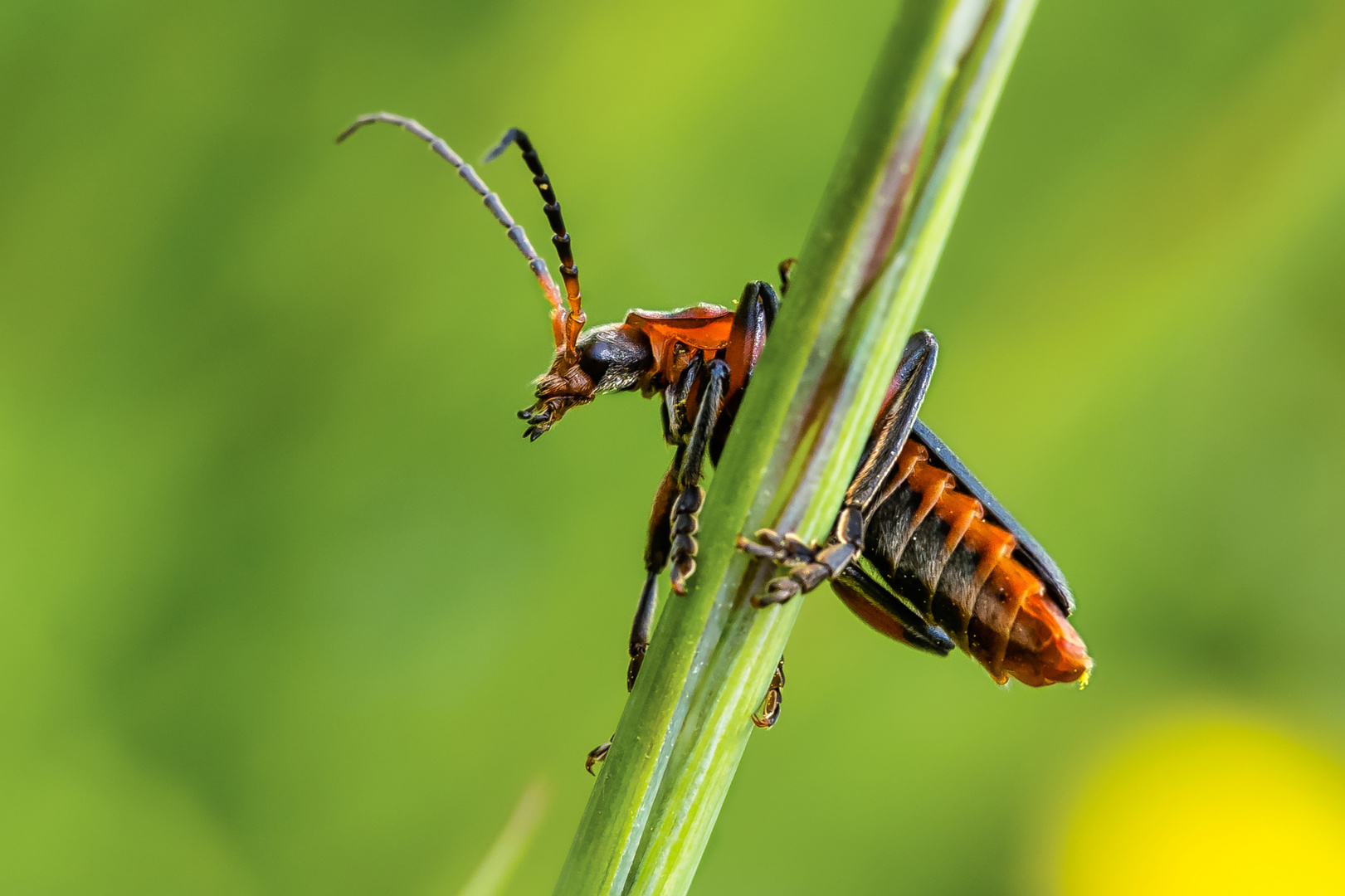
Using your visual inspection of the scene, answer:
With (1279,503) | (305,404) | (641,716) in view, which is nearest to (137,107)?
(305,404)

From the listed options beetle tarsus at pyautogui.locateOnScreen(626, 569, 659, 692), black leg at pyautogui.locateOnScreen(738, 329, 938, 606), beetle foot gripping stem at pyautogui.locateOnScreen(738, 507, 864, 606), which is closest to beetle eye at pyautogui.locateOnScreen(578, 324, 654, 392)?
beetle tarsus at pyautogui.locateOnScreen(626, 569, 659, 692)

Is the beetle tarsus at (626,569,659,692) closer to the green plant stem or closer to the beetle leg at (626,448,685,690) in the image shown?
the beetle leg at (626,448,685,690)

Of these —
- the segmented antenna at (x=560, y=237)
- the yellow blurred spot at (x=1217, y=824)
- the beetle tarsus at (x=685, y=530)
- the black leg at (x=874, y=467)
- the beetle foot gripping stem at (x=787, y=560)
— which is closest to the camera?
the beetle foot gripping stem at (x=787, y=560)

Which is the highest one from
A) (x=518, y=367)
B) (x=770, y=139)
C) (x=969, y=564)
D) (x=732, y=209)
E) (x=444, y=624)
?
(x=770, y=139)

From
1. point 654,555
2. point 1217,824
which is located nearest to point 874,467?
point 654,555

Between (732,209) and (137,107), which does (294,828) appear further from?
(732,209)

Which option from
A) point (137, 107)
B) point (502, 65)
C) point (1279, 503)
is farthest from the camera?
point (1279, 503)

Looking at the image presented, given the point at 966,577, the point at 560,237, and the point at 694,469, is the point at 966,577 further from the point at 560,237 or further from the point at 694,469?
the point at 560,237

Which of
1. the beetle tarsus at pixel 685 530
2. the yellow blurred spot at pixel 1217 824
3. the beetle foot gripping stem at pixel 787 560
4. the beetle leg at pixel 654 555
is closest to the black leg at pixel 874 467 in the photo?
the beetle foot gripping stem at pixel 787 560

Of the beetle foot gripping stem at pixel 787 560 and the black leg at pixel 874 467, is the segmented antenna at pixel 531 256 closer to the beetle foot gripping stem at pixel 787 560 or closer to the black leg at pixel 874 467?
the black leg at pixel 874 467
